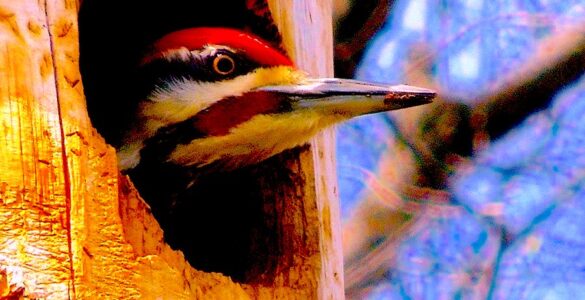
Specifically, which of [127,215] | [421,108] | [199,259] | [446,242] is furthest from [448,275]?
[127,215]

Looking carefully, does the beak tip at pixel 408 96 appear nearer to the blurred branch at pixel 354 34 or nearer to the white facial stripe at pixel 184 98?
the white facial stripe at pixel 184 98

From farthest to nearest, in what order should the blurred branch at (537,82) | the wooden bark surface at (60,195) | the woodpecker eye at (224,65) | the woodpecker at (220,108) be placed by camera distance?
the blurred branch at (537,82), the woodpecker eye at (224,65), the woodpecker at (220,108), the wooden bark surface at (60,195)

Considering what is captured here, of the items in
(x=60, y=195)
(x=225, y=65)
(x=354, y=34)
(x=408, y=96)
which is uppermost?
(x=354, y=34)

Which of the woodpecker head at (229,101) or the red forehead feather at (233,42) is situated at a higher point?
the red forehead feather at (233,42)

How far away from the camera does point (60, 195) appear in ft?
4.35

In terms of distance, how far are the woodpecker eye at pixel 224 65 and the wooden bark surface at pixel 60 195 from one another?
1.53 ft

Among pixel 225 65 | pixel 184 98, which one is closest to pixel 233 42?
pixel 225 65

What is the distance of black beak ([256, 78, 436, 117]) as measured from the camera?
5.46 ft

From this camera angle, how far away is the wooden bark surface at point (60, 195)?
50.9 inches

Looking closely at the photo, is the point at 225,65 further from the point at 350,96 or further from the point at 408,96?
the point at 408,96

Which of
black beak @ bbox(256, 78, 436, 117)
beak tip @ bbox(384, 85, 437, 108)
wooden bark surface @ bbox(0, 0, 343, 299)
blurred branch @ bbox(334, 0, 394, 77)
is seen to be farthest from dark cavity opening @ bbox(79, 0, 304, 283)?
blurred branch @ bbox(334, 0, 394, 77)

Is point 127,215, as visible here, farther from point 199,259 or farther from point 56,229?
point 199,259

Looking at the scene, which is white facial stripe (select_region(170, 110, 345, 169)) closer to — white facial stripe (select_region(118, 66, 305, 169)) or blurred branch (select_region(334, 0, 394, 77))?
white facial stripe (select_region(118, 66, 305, 169))

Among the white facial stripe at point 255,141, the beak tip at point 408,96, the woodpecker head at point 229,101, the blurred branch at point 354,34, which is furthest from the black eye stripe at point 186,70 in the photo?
the blurred branch at point 354,34
